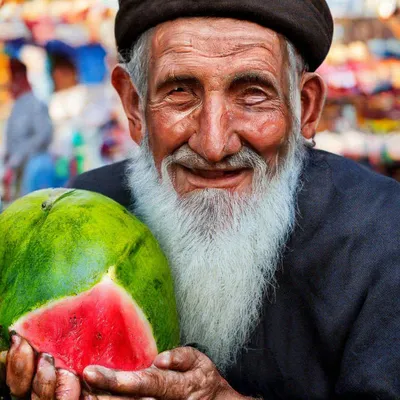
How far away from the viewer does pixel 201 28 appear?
263cm

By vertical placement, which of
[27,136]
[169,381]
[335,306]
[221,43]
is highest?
[221,43]

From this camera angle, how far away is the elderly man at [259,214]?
259cm

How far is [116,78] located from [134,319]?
1482 millimetres

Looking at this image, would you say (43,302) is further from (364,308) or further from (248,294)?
(364,308)

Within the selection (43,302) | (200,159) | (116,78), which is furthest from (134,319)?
(116,78)

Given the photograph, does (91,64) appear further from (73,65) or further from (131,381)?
(131,381)

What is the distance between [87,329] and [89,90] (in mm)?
7247

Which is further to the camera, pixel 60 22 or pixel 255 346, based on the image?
pixel 60 22

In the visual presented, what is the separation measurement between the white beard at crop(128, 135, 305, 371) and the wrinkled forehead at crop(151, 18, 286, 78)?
361 millimetres

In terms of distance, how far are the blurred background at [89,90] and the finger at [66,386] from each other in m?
5.87

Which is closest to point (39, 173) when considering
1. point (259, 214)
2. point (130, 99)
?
point (130, 99)

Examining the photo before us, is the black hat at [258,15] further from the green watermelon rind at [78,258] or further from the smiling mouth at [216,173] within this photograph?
the green watermelon rind at [78,258]

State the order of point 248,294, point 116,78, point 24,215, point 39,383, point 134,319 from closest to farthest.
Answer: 1. point 39,383
2. point 134,319
3. point 24,215
4. point 248,294
5. point 116,78

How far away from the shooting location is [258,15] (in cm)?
260
